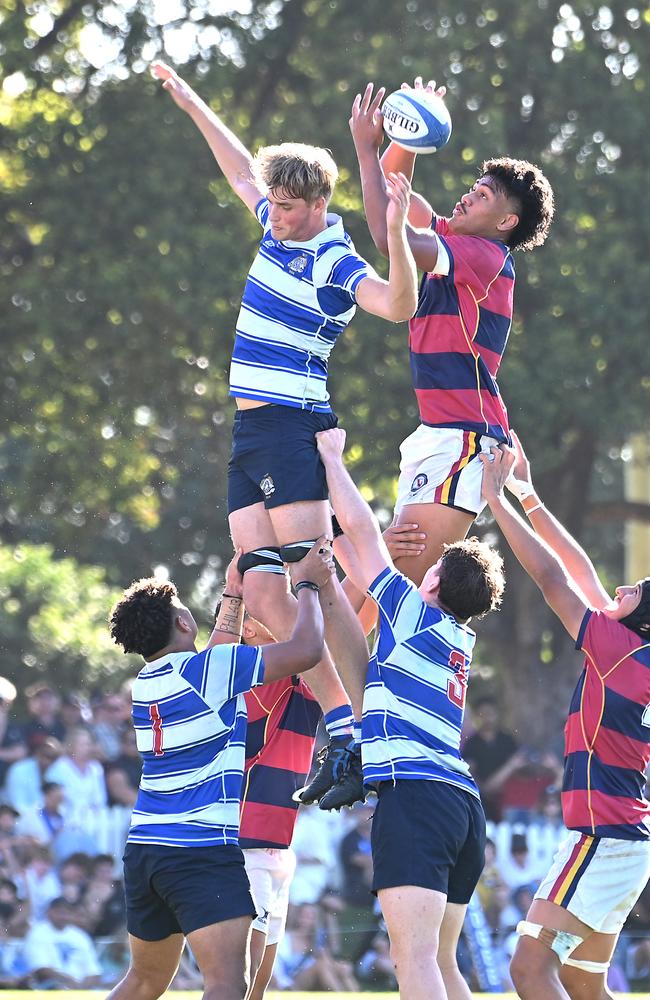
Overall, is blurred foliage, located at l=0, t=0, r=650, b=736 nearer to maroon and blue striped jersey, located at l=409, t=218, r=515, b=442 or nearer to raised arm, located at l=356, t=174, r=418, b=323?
maroon and blue striped jersey, located at l=409, t=218, r=515, b=442

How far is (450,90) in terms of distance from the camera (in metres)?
20.2

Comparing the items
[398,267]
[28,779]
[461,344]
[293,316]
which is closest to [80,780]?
[28,779]

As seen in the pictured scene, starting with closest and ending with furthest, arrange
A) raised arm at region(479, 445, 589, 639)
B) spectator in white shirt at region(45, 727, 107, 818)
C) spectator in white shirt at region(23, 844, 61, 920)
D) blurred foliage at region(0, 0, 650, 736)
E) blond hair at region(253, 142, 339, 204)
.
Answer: blond hair at region(253, 142, 339, 204) < raised arm at region(479, 445, 589, 639) < spectator in white shirt at region(23, 844, 61, 920) < spectator in white shirt at region(45, 727, 107, 818) < blurred foliage at region(0, 0, 650, 736)

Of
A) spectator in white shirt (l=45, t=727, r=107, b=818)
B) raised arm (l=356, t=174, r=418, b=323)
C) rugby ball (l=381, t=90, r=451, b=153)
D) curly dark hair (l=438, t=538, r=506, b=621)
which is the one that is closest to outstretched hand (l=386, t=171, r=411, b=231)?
raised arm (l=356, t=174, r=418, b=323)

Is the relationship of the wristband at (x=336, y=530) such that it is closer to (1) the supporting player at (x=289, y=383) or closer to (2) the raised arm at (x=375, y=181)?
(1) the supporting player at (x=289, y=383)

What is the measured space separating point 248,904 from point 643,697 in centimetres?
215

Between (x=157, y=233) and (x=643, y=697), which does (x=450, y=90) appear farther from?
(x=643, y=697)

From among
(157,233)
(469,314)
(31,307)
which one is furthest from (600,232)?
(469,314)

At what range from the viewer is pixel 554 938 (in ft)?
24.5

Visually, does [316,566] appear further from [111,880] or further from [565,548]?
[111,880]

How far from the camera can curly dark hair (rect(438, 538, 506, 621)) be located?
697 cm

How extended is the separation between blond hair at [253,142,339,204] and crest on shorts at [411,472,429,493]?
152cm

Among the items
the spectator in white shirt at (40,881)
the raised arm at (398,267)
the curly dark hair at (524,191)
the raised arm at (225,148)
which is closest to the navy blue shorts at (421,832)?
the raised arm at (398,267)

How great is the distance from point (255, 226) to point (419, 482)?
12.6m
